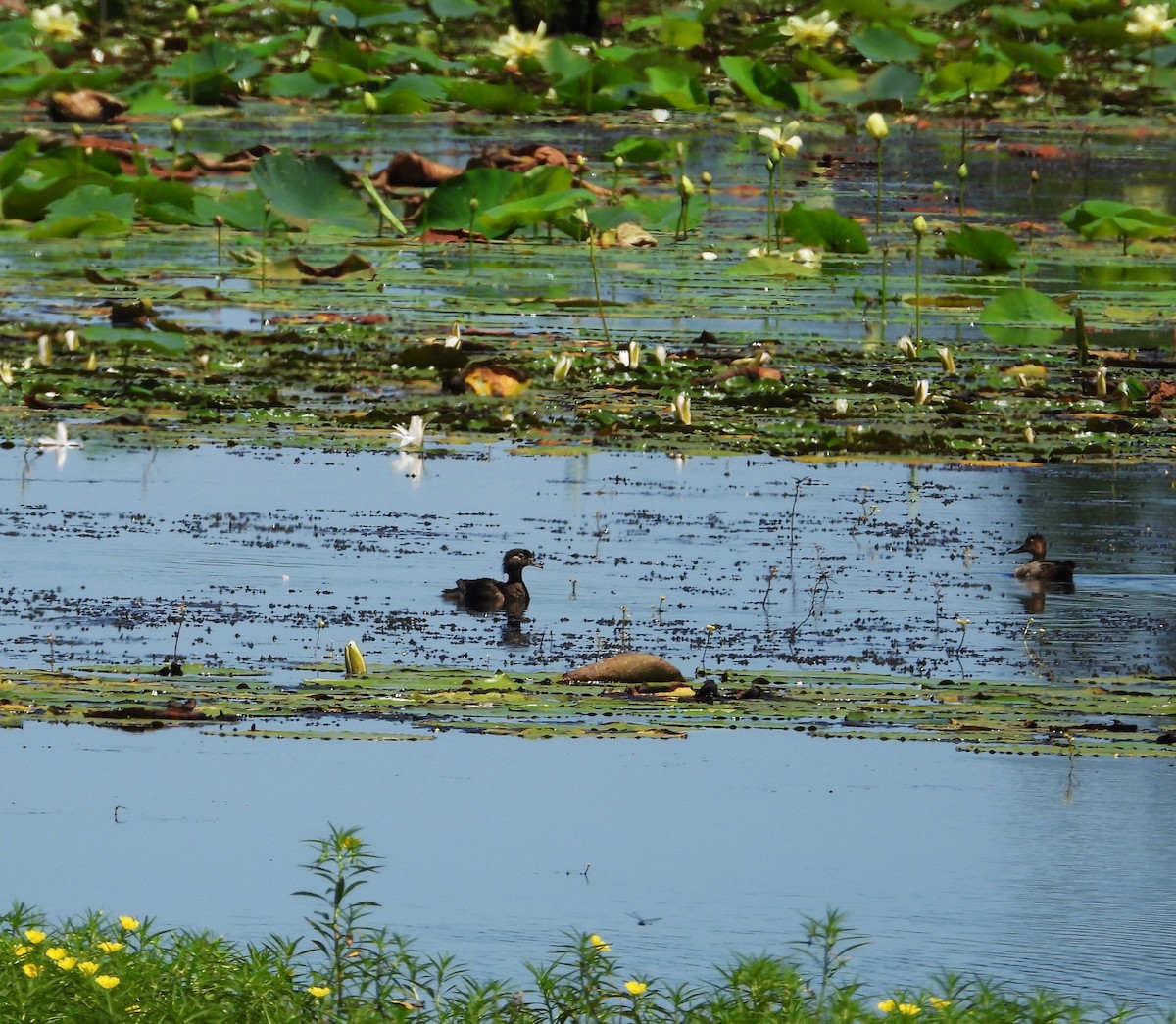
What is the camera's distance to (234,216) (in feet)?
49.8

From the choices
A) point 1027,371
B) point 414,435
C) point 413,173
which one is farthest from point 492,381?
point 413,173

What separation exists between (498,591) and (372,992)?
3.17m

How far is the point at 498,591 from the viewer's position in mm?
7637

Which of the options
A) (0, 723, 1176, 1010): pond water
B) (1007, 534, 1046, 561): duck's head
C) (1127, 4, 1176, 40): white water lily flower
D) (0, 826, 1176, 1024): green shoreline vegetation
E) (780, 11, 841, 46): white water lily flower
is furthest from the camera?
(780, 11, 841, 46): white water lily flower

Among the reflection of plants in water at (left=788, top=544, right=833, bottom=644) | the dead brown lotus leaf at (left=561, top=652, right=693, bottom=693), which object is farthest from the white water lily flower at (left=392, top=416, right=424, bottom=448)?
the dead brown lotus leaf at (left=561, top=652, right=693, bottom=693)

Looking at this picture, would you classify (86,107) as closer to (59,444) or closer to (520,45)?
(520,45)

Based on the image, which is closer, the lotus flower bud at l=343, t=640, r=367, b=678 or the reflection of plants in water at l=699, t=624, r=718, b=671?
the lotus flower bud at l=343, t=640, r=367, b=678

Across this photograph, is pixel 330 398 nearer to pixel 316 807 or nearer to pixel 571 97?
pixel 316 807

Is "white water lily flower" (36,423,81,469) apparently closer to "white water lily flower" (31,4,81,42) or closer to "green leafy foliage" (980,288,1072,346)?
"green leafy foliage" (980,288,1072,346)

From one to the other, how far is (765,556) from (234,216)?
7.38 m

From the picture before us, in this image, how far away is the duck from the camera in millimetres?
7594

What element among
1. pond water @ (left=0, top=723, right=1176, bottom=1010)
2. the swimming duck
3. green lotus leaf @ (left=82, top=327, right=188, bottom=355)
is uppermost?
green lotus leaf @ (left=82, top=327, right=188, bottom=355)

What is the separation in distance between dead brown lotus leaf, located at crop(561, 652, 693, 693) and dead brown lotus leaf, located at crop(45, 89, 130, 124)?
609 inches

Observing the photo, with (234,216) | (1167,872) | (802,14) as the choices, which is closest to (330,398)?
(234,216)
